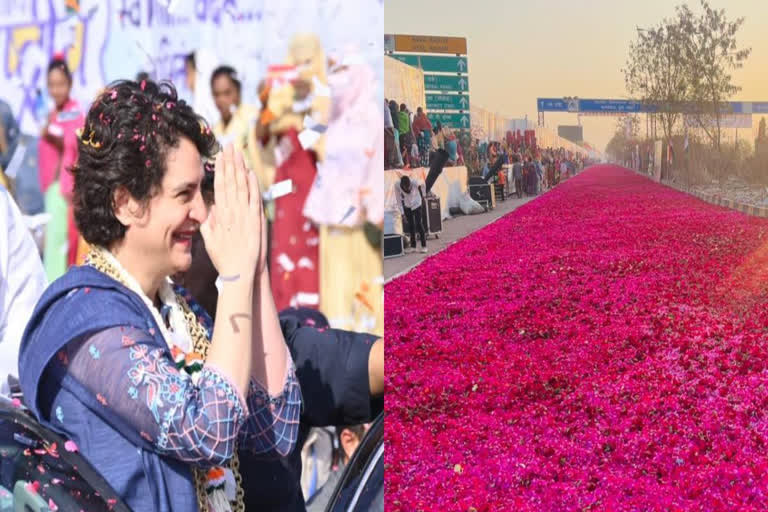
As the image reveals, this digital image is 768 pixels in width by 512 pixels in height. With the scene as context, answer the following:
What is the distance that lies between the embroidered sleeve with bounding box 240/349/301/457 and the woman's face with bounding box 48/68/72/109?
57cm

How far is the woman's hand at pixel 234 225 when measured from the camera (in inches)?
45.5

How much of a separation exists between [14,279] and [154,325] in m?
0.38

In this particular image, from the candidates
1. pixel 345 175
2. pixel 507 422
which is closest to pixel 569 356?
pixel 507 422

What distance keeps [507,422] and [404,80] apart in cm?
185

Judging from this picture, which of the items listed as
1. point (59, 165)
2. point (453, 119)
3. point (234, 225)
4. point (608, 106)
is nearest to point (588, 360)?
point (608, 106)

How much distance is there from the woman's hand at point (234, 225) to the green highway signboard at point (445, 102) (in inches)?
118

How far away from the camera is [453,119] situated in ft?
14.2

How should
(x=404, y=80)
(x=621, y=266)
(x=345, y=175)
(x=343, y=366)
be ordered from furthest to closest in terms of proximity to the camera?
(x=621, y=266) → (x=404, y=80) → (x=345, y=175) → (x=343, y=366)

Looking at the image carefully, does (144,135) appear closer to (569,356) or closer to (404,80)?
(404,80)

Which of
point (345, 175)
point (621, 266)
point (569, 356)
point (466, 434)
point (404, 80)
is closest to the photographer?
point (345, 175)

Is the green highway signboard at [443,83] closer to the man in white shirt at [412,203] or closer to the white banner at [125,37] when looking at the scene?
the man in white shirt at [412,203]

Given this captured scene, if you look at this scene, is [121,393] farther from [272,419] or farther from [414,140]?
[414,140]

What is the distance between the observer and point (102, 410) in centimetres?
110

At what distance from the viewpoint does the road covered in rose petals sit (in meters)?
3.86
